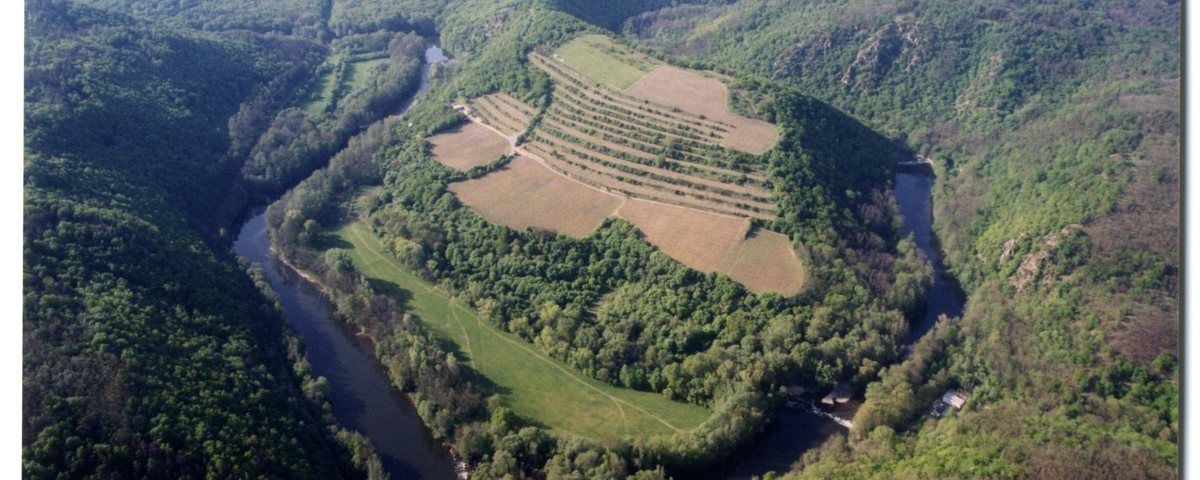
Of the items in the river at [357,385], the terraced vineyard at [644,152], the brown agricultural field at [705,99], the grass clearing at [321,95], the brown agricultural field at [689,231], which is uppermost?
the brown agricultural field at [705,99]

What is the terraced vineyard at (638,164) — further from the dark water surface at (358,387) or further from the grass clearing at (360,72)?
the grass clearing at (360,72)

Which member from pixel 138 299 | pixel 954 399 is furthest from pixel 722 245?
pixel 138 299

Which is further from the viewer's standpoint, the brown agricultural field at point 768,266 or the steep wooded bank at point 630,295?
the brown agricultural field at point 768,266

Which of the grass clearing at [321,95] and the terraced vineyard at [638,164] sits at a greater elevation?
the terraced vineyard at [638,164]

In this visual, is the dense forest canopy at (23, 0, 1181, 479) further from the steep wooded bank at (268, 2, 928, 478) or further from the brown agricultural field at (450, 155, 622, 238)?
the brown agricultural field at (450, 155, 622, 238)

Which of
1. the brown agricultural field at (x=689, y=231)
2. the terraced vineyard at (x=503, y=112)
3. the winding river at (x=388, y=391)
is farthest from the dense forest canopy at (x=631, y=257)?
the brown agricultural field at (x=689, y=231)

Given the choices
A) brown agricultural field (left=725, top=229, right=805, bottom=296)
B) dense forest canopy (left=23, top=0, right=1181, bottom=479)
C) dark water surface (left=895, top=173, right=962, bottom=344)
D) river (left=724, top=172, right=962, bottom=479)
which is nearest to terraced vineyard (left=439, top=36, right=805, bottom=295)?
brown agricultural field (left=725, top=229, right=805, bottom=296)

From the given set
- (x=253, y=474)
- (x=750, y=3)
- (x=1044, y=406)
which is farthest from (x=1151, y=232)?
(x=750, y=3)
